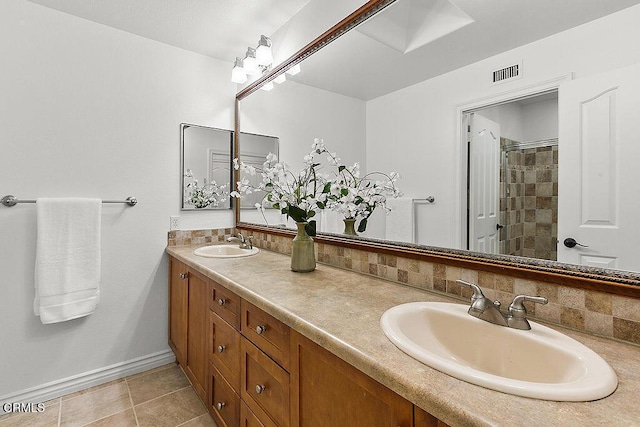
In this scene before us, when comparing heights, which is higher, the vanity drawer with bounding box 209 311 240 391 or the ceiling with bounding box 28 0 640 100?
the ceiling with bounding box 28 0 640 100

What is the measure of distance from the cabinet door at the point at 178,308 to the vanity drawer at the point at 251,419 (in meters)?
0.86

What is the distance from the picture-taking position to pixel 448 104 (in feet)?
3.68

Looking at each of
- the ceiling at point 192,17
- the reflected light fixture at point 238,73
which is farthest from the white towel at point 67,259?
the reflected light fixture at point 238,73

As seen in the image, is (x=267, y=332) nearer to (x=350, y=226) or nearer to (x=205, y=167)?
(x=350, y=226)

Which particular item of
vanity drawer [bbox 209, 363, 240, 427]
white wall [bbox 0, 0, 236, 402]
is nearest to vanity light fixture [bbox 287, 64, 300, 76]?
white wall [bbox 0, 0, 236, 402]

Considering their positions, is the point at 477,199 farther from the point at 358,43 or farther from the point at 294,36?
the point at 294,36

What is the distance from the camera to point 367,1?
4.82 feet

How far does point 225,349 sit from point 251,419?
324 millimetres

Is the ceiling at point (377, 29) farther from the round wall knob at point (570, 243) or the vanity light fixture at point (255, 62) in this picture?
the round wall knob at point (570, 243)

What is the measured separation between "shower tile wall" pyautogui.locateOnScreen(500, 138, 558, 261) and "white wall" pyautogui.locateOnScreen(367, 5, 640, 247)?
17 centimetres

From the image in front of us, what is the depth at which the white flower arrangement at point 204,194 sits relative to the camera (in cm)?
234

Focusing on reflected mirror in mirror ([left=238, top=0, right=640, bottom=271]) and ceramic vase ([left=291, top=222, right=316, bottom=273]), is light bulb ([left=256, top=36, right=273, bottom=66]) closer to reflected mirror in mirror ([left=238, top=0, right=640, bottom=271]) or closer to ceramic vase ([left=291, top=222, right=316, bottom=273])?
reflected mirror in mirror ([left=238, top=0, right=640, bottom=271])

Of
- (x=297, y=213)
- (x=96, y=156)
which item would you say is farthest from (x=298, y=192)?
(x=96, y=156)

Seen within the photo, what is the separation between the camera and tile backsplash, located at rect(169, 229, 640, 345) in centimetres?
75
